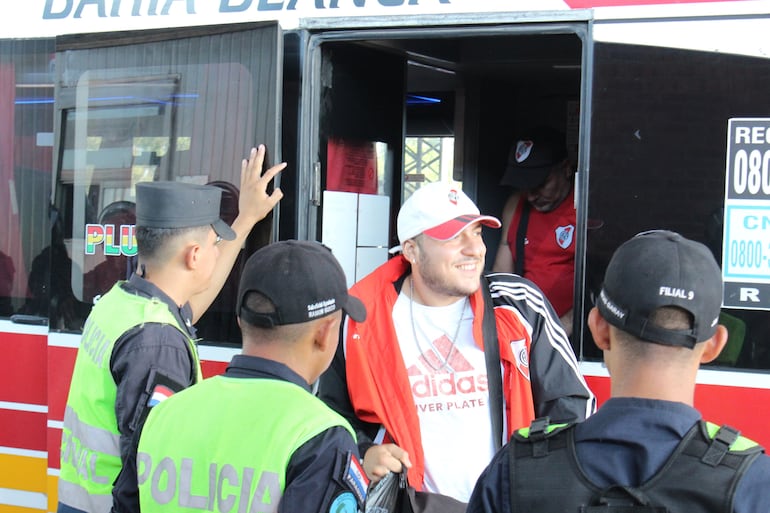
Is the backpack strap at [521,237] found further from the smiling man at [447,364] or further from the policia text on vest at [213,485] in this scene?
the policia text on vest at [213,485]

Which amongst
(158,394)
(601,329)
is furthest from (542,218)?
(601,329)

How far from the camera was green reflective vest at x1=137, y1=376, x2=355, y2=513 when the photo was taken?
160cm

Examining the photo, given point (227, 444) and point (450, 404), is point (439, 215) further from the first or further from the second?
point (227, 444)

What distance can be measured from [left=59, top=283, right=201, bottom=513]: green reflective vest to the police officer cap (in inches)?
9.1

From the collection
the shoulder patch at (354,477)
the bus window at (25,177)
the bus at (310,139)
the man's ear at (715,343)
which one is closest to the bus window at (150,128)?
the bus at (310,139)

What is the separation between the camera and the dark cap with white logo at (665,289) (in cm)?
141

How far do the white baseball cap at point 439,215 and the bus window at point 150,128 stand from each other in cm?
54

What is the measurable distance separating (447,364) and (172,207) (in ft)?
3.02

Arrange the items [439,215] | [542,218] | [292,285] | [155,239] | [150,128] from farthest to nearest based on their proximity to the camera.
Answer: [542,218] < [150,128] < [439,215] < [155,239] < [292,285]

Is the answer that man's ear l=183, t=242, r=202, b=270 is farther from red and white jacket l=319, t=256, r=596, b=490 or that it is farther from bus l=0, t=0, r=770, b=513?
bus l=0, t=0, r=770, b=513

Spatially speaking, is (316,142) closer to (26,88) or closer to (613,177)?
(613,177)

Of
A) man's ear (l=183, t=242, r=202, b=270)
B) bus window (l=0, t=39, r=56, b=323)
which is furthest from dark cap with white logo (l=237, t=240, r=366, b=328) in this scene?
bus window (l=0, t=39, r=56, b=323)

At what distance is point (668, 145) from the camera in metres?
2.66

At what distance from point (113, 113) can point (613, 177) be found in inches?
71.6
